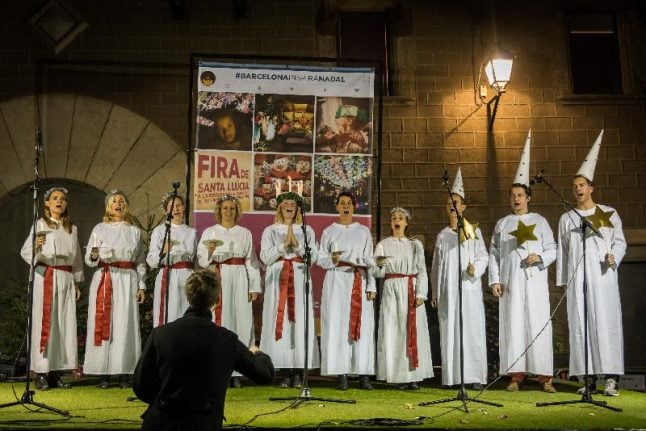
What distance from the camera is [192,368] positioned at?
3803mm

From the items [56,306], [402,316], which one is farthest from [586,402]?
[56,306]

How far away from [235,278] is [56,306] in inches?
70.2

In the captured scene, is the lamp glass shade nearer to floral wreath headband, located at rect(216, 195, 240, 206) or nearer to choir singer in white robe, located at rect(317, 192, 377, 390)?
choir singer in white robe, located at rect(317, 192, 377, 390)

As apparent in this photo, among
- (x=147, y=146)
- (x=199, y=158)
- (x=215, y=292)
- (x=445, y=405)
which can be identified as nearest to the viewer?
(x=215, y=292)

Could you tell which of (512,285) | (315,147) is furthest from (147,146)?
(512,285)

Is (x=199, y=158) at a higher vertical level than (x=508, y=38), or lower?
lower

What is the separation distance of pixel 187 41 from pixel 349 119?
10.1ft

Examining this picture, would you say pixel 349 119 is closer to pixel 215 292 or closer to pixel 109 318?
pixel 109 318

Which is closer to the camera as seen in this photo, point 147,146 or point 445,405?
point 445,405

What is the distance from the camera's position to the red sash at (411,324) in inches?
309

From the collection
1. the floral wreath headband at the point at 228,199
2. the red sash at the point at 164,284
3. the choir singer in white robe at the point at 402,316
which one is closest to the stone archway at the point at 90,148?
the floral wreath headband at the point at 228,199

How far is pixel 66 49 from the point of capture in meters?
10.7

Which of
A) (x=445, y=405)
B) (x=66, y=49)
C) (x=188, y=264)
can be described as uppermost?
(x=66, y=49)

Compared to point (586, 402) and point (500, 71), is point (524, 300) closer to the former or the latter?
point (586, 402)
